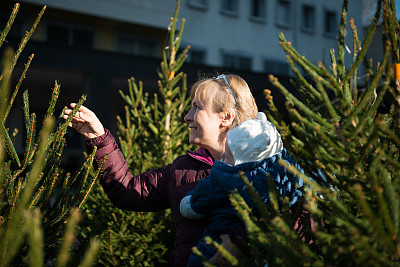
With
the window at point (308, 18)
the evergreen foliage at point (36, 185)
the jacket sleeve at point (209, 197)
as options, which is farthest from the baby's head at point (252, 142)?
the window at point (308, 18)

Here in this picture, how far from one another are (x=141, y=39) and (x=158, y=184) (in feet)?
60.6

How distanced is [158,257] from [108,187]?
1229 mm

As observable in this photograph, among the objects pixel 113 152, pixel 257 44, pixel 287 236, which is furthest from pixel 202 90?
pixel 257 44

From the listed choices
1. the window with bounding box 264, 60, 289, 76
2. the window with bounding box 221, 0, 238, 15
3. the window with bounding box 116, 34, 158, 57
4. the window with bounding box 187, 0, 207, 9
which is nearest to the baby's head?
the window with bounding box 116, 34, 158, 57

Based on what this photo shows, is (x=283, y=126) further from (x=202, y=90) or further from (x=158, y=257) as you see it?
(x=158, y=257)

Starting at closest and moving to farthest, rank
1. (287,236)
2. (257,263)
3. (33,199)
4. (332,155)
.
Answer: (287,236)
(332,155)
(257,263)
(33,199)

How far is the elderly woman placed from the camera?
2.46 meters

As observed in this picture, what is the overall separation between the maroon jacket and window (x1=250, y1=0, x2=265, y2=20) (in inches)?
877

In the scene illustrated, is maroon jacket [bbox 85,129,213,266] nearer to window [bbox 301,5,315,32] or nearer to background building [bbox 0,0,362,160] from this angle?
background building [bbox 0,0,362,160]

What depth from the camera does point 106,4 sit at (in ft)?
59.8

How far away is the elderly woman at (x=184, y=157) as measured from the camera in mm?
2459

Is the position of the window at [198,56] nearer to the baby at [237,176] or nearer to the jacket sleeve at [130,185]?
the jacket sleeve at [130,185]

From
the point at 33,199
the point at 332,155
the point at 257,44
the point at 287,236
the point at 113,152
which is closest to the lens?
the point at 287,236

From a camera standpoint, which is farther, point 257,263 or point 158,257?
point 158,257
